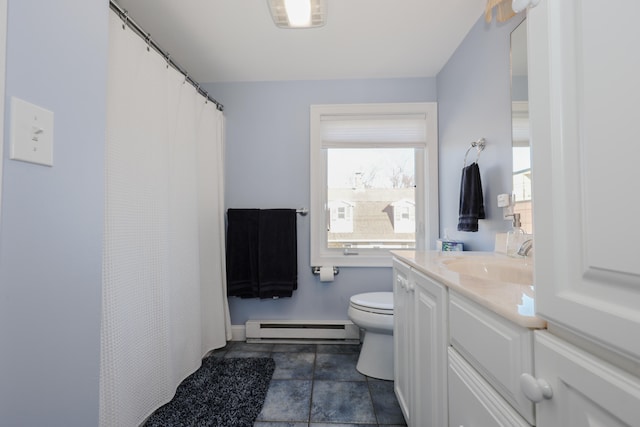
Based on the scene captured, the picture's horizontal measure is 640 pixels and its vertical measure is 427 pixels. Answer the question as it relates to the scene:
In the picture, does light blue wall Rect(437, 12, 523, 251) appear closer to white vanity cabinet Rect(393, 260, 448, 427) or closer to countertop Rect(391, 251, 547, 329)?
white vanity cabinet Rect(393, 260, 448, 427)

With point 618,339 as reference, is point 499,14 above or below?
above

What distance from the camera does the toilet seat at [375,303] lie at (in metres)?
1.58

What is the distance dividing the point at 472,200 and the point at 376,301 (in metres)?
0.81

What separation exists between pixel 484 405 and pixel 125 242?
53.6 inches

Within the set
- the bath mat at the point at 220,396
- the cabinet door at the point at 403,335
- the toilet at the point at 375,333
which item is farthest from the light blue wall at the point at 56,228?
the toilet at the point at 375,333

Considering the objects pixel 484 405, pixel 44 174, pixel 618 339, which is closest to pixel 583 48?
pixel 618 339

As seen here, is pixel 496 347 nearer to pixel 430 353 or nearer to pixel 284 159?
pixel 430 353

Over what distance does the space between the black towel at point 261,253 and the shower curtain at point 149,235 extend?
261 millimetres

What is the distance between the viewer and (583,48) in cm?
36

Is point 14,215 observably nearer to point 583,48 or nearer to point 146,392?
point 583,48

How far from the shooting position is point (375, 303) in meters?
1.64

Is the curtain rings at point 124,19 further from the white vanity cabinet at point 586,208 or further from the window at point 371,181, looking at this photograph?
the white vanity cabinet at point 586,208

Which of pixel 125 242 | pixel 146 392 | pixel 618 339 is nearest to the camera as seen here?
pixel 618 339

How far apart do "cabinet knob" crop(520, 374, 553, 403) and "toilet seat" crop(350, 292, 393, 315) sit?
Answer: 1142mm
